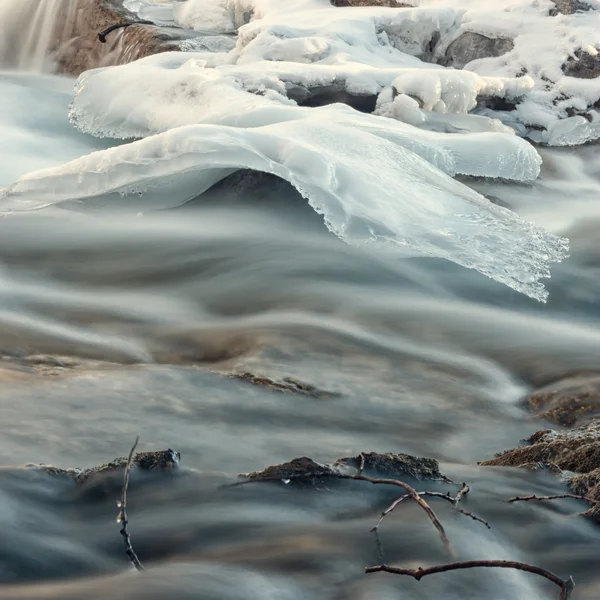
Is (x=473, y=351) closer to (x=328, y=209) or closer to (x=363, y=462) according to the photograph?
(x=328, y=209)

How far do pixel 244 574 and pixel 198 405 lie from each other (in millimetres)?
1103

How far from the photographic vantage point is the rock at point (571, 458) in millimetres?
2273

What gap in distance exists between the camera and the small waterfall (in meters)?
9.91

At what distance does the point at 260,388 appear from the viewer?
9.84ft

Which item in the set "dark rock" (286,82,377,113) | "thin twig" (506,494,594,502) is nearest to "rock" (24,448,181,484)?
"thin twig" (506,494,594,502)

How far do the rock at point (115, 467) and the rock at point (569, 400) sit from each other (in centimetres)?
153

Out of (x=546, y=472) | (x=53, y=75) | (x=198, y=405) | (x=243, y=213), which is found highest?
(x=546, y=472)

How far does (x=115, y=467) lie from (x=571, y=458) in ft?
4.11

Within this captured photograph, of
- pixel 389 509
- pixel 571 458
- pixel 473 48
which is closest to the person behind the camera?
pixel 389 509

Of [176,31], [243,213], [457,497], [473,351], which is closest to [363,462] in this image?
[457,497]

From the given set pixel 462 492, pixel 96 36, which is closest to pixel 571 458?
pixel 462 492

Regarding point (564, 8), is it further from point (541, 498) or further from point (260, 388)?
point (541, 498)

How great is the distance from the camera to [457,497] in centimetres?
214

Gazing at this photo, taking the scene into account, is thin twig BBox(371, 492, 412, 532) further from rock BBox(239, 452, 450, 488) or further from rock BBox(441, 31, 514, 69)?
rock BBox(441, 31, 514, 69)
